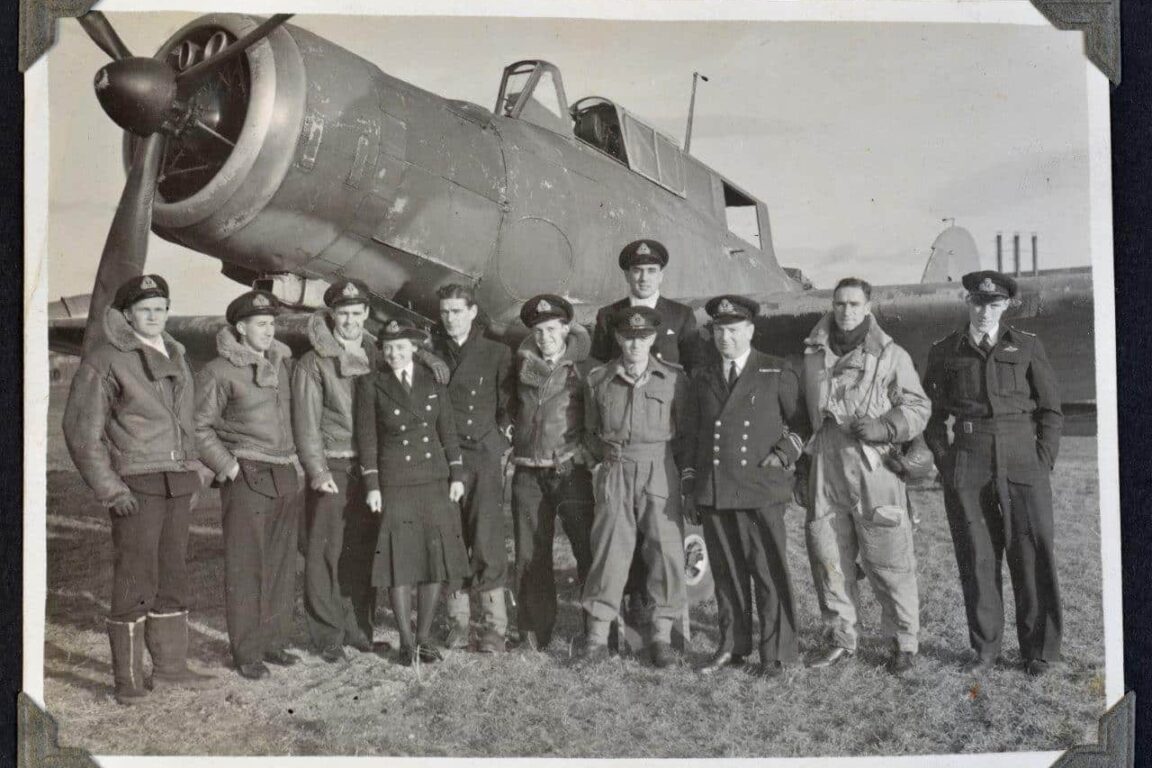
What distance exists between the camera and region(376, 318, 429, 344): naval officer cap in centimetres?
376

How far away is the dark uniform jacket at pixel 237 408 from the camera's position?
3.62 metres

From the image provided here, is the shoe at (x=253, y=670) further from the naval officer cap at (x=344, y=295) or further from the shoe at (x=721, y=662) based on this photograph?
the shoe at (x=721, y=662)

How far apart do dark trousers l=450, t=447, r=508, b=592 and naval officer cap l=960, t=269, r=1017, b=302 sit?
2078mm

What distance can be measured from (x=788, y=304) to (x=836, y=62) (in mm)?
1127

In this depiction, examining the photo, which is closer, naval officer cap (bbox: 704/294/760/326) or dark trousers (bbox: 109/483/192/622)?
dark trousers (bbox: 109/483/192/622)

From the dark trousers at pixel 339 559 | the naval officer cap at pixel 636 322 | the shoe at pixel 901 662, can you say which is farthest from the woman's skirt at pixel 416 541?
the shoe at pixel 901 662

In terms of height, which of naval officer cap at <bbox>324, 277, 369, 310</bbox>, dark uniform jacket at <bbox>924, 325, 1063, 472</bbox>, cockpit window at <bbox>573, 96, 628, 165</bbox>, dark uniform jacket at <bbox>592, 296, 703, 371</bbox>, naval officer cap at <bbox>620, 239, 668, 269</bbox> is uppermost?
cockpit window at <bbox>573, 96, 628, 165</bbox>

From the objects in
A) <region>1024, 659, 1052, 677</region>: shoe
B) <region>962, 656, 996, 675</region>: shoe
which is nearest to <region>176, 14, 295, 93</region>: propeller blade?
<region>962, 656, 996, 675</region>: shoe

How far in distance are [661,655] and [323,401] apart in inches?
67.3

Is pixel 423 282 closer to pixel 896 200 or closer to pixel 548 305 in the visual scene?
pixel 548 305

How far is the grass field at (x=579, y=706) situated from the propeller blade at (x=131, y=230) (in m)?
0.50

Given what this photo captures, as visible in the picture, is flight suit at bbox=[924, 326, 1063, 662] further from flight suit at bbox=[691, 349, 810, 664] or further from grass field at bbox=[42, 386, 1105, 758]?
flight suit at bbox=[691, 349, 810, 664]

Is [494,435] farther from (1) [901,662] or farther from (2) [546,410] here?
(1) [901,662]

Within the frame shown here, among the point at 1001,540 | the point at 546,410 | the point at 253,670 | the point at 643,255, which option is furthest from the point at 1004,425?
the point at 253,670
